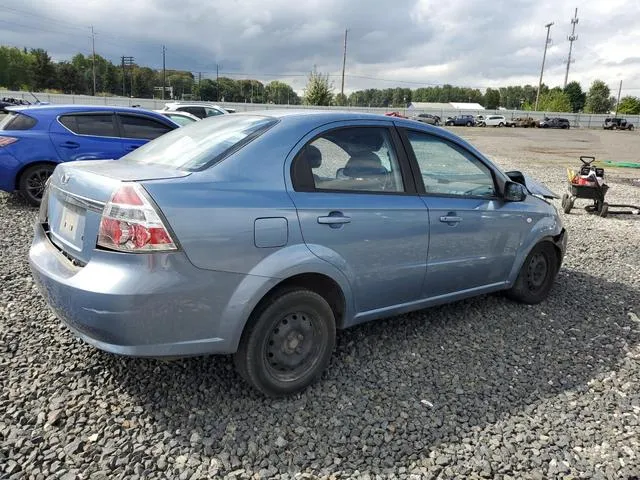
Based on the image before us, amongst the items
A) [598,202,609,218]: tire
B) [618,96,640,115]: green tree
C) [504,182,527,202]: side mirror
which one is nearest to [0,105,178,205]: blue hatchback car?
[504,182,527,202]: side mirror

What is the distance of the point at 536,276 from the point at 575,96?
11619 cm

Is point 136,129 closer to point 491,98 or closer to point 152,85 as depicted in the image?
point 152,85

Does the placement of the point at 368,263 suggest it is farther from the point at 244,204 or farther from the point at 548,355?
the point at 548,355

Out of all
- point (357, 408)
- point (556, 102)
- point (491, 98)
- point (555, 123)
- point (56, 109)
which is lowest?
point (357, 408)

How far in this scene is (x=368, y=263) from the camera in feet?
10.3

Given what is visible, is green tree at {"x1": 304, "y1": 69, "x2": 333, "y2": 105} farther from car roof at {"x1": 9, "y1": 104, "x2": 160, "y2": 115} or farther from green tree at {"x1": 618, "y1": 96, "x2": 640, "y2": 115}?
green tree at {"x1": 618, "y1": 96, "x2": 640, "y2": 115}

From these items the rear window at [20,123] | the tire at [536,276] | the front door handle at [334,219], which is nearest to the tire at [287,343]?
the front door handle at [334,219]

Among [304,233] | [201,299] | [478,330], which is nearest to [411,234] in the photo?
[304,233]

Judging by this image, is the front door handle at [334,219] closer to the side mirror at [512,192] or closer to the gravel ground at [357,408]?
the gravel ground at [357,408]

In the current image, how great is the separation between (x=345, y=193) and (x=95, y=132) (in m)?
6.16

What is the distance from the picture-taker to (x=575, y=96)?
103938 mm

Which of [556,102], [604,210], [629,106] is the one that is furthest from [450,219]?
[629,106]

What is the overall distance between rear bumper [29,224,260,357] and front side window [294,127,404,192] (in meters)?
0.90

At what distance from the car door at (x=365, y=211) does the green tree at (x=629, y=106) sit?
116740 mm
